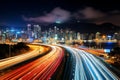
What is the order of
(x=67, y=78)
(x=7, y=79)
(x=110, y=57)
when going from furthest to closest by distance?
(x=110, y=57), (x=67, y=78), (x=7, y=79)

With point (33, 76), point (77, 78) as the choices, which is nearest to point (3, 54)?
point (33, 76)

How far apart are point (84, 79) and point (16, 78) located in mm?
11683

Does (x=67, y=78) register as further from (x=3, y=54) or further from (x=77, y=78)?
(x=3, y=54)

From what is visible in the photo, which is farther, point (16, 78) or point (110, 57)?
point (110, 57)

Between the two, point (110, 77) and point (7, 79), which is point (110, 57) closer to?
point (110, 77)

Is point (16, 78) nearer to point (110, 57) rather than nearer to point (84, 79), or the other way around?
point (84, 79)

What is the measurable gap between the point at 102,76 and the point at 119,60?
94.7ft

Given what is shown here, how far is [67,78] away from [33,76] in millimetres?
6285

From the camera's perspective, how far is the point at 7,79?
38.4 m

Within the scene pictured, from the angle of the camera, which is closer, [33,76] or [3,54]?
[33,76]

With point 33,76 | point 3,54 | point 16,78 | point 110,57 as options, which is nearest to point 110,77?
point 33,76

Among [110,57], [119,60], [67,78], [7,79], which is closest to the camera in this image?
[7,79]

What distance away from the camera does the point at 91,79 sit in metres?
40.7

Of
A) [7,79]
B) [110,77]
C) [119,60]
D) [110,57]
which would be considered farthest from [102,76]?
[110,57]
